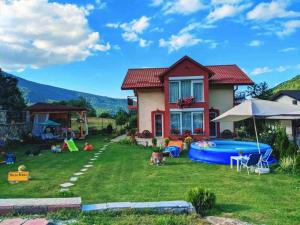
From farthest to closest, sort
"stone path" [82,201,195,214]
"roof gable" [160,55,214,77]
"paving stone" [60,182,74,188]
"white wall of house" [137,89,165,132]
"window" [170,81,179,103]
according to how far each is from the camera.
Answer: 1. "white wall of house" [137,89,165,132]
2. "window" [170,81,179,103]
3. "roof gable" [160,55,214,77]
4. "paving stone" [60,182,74,188]
5. "stone path" [82,201,195,214]

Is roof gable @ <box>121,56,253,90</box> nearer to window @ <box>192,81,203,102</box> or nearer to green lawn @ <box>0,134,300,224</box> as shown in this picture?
window @ <box>192,81,203,102</box>

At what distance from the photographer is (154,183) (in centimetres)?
1029

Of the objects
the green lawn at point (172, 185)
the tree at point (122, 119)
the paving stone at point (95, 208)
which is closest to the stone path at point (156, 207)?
the paving stone at point (95, 208)

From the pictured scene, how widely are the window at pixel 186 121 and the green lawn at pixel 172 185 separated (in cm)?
1175

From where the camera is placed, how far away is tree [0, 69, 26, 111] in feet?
117

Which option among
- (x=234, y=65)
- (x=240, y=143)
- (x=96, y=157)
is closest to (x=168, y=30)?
(x=234, y=65)

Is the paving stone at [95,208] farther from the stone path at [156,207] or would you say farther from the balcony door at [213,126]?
the balcony door at [213,126]

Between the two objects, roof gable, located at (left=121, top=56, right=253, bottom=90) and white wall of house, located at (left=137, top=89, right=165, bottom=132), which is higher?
roof gable, located at (left=121, top=56, right=253, bottom=90)

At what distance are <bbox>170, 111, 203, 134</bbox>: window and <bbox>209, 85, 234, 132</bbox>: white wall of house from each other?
2.01 metres

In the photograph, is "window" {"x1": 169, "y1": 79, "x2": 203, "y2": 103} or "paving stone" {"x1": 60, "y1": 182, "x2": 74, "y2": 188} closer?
"paving stone" {"x1": 60, "y1": 182, "x2": 74, "y2": 188}

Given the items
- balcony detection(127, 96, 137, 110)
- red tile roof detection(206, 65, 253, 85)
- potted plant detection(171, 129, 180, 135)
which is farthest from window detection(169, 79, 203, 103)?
balcony detection(127, 96, 137, 110)

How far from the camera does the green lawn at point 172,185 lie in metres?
7.37

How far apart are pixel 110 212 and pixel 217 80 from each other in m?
22.4

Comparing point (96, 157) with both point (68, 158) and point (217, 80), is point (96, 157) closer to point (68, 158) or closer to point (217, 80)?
point (68, 158)
